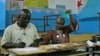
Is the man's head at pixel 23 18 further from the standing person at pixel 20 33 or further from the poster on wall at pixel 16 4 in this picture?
the poster on wall at pixel 16 4

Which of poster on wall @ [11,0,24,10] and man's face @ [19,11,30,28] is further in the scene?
poster on wall @ [11,0,24,10]

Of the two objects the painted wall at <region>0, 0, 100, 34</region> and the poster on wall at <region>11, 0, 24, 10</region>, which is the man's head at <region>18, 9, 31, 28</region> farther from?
the painted wall at <region>0, 0, 100, 34</region>

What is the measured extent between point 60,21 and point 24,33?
92 centimetres

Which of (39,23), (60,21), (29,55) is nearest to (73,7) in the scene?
(39,23)

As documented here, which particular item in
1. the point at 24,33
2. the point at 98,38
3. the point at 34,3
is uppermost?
the point at 34,3

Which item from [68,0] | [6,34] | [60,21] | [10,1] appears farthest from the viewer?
[68,0]

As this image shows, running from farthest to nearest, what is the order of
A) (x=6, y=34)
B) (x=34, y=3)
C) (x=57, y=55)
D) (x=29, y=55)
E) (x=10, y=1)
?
(x=34, y=3), (x=10, y=1), (x=6, y=34), (x=57, y=55), (x=29, y=55)

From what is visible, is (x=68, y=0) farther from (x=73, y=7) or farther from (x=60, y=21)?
(x=60, y=21)

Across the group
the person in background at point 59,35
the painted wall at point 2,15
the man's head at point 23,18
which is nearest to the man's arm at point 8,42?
the man's head at point 23,18

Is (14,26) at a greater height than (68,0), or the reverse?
(68,0)

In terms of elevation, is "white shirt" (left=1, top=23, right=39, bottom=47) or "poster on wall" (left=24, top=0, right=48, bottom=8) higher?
"poster on wall" (left=24, top=0, right=48, bottom=8)

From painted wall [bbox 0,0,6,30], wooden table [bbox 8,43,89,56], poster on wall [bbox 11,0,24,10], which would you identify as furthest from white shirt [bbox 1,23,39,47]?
poster on wall [bbox 11,0,24,10]

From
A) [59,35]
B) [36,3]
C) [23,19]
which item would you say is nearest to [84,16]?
[36,3]

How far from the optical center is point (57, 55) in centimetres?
257
